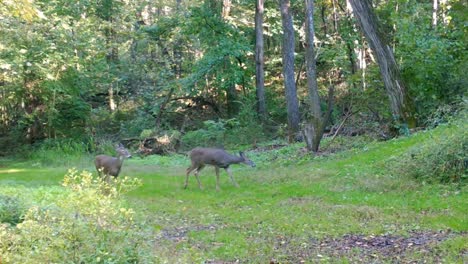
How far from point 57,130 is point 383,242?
21.4 meters

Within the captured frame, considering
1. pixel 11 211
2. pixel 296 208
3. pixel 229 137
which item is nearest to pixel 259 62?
pixel 229 137

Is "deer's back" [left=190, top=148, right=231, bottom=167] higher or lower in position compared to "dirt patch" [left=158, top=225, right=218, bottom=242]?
higher

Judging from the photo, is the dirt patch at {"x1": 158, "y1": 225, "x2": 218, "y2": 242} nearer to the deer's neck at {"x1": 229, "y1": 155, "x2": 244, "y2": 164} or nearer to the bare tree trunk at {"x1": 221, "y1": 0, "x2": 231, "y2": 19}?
the deer's neck at {"x1": 229, "y1": 155, "x2": 244, "y2": 164}

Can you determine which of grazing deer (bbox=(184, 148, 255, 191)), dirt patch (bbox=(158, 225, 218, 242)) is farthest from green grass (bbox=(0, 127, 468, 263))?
grazing deer (bbox=(184, 148, 255, 191))

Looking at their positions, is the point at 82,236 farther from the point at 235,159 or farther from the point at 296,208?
the point at 235,159

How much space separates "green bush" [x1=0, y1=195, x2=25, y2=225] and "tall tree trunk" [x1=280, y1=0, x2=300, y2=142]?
14807 millimetres

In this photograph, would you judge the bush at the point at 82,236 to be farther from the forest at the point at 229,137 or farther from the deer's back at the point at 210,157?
the deer's back at the point at 210,157

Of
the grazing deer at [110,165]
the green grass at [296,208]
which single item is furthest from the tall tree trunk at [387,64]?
the grazing deer at [110,165]

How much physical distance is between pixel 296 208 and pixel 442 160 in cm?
326

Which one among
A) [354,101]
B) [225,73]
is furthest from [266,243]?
[225,73]

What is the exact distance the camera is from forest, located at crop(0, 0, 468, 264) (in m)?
7.65

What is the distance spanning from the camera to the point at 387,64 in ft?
58.1

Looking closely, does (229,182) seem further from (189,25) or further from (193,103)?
(193,103)

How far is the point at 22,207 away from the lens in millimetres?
8555
